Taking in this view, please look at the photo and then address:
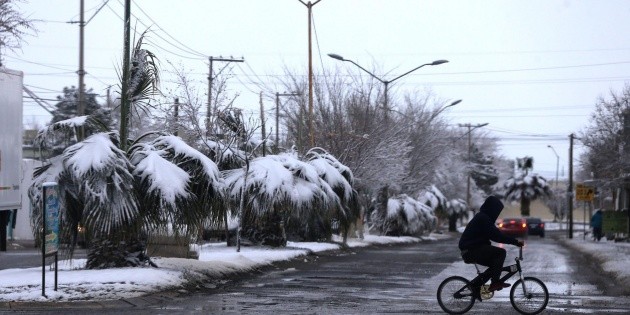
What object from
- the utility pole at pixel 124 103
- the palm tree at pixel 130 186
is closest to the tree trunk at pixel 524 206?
the palm tree at pixel 130 186

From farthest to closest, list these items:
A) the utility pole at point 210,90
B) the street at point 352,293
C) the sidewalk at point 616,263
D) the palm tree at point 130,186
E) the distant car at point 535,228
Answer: the distant car at point 535,228
the utility pole at point 210,90
the sidewalk at point 616,263
the palm tree at point 130,186
the street at point 352,293

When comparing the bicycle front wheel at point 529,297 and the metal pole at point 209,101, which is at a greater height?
the metal pole at point 209,101

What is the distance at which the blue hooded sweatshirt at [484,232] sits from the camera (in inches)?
591

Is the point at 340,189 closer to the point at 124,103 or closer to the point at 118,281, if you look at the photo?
the point at 124,103

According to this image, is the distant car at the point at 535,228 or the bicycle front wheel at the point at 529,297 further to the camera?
the distant car at the point at 535,228

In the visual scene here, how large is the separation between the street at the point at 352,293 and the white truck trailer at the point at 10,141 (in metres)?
4.86

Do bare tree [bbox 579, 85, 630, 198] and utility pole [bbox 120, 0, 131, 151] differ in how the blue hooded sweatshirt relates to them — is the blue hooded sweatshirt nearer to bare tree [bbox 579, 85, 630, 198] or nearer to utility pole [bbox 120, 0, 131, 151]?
utility pole [bbox 120, 0, 131, 151]

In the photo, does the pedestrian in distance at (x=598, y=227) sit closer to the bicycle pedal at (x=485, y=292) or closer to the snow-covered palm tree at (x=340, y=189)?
the snow-covered palm tree at (x=340, y=189)

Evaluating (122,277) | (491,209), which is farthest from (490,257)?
(122,277)

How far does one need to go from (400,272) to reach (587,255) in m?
13.1

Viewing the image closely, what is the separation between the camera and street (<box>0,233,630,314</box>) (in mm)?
15359

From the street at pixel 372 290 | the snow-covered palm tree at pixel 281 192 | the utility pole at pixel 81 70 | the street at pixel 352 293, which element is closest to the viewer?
the street at pixel 352 293

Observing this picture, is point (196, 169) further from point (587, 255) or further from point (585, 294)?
point (587, 255)

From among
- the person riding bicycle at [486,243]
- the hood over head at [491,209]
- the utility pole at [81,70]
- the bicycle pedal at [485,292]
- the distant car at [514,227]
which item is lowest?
the bicycle pedal at [485,292]
